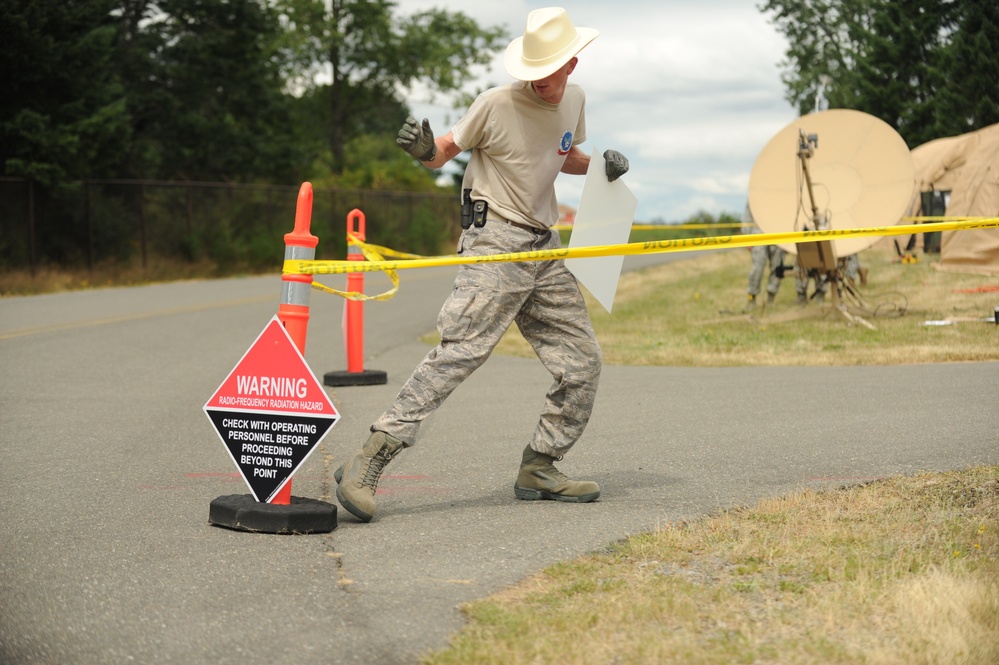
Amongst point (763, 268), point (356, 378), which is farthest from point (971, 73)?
point (356, 378)

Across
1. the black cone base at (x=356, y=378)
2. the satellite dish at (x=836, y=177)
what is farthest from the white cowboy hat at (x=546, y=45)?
the satellite dish at (x=836, y=177)

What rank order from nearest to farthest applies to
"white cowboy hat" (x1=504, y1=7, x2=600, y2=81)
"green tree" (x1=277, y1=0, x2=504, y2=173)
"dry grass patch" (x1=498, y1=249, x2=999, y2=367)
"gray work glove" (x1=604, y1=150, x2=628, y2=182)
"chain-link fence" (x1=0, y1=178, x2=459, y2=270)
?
"white cowboy hat" (x1=504, y1=7, x2=600, y2=81)
"gray work glove" (x1=604, y1=150, x2=628, y2=182)
"dry grass patch" (x1=498, y1=249, x2=999, y2=367)
"chain-link fence" (x1=0, y1=178, x2=459, y2=270)
"green tree" (x1=277, y1=0, x2=504, y2=173)

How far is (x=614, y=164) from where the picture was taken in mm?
5848

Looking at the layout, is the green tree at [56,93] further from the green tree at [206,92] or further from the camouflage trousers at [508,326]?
the camouflage trousers at [508,326]

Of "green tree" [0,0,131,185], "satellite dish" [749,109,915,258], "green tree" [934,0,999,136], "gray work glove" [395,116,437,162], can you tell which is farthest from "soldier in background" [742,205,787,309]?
"green tree" [934,0,999,136]

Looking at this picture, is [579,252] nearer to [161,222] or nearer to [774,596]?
[774,596]

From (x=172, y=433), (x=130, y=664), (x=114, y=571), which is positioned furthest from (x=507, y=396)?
(x=130, y=664)

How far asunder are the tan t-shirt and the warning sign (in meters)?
1.19

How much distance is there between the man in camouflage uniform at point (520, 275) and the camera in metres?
5.41

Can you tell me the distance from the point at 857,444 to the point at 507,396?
3.30 metres

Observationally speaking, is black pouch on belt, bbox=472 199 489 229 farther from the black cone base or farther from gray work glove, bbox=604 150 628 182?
the black cone base

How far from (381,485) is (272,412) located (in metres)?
1.29

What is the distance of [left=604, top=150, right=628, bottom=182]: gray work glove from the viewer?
5855 millimetres

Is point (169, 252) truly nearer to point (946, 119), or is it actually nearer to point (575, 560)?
point (946, 119)
